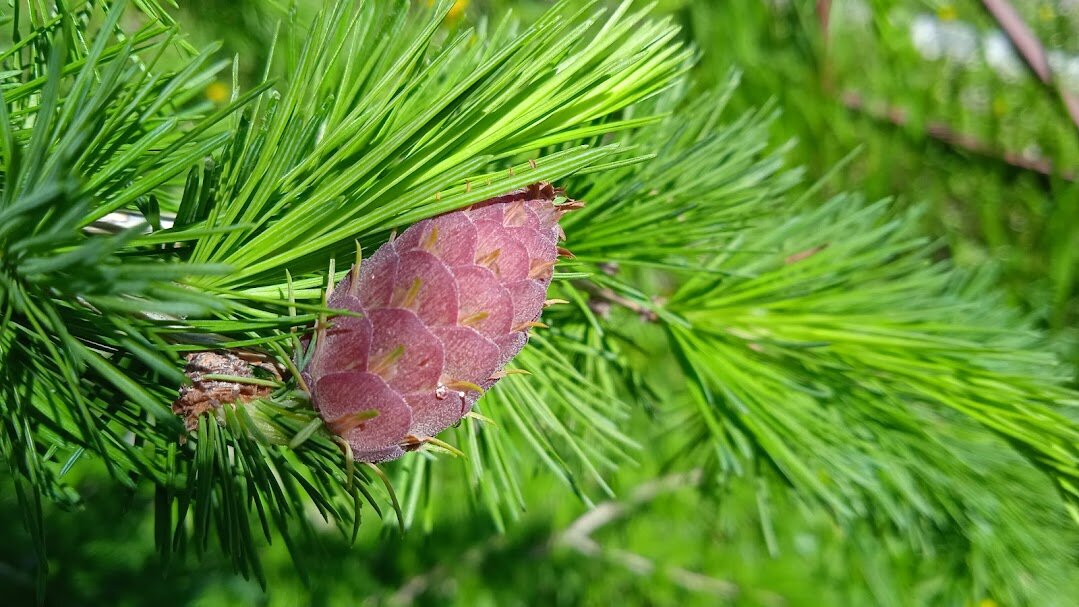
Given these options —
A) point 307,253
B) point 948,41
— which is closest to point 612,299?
point 307,253

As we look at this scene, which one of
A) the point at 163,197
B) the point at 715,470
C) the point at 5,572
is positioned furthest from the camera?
the point at 5,572

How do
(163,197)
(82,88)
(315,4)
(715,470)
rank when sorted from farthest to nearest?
(315,4) < (715,470) < (163,197) < (82,88)

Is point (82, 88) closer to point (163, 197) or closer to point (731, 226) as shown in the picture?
point (163, 197)

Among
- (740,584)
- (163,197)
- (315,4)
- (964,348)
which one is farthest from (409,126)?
(740,584)

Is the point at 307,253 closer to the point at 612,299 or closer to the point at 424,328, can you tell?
the point at 424,328

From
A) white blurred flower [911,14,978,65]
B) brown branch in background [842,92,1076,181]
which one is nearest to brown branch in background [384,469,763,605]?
brown branch in background [842,92,1076,181]
